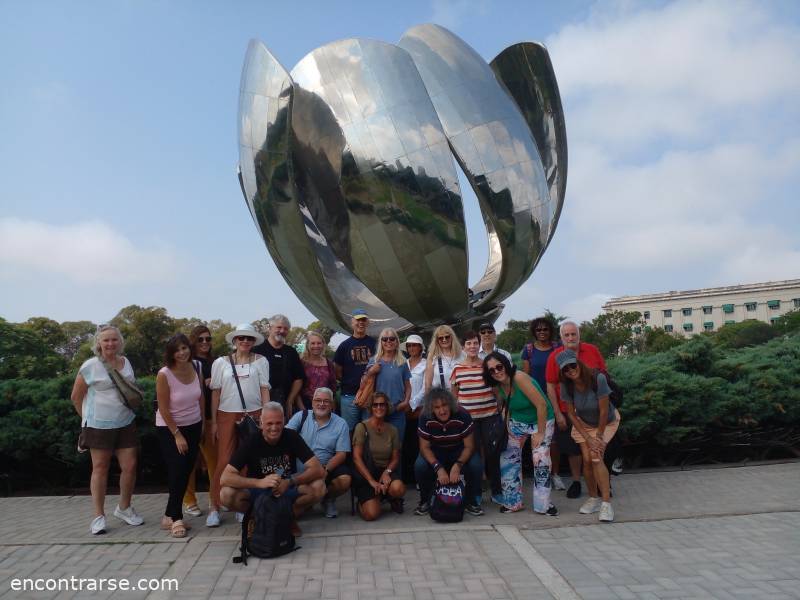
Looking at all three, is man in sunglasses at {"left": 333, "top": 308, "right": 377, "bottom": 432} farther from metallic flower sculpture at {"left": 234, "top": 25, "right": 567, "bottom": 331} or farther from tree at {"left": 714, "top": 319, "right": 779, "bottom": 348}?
tree at {"left": 714, "top": 319, "right": 779, "bottom": 348}

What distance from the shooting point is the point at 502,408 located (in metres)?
5.06

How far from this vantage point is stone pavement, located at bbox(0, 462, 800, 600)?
3.29 meters

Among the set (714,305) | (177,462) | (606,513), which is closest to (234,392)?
(177,462)

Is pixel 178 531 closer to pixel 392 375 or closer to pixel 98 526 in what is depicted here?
pixel 98 526

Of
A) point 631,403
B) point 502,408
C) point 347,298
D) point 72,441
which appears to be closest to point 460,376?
point 502,408

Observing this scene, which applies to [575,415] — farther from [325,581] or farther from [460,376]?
[325,581]

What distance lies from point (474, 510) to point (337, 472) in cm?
108

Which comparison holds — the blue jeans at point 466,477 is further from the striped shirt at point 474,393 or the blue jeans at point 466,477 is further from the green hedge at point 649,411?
the green hedge at point 649,411

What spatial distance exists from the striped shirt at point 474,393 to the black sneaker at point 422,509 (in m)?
0.77

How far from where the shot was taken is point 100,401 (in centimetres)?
463

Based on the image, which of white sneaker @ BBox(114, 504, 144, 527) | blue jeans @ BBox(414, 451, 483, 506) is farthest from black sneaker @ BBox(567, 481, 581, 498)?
white sneaker @ BBox(114, 504, 144, 527)

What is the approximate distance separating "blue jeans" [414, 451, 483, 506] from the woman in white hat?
1324mm

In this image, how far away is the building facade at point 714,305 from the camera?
70.4 meters

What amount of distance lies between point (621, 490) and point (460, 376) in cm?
194
